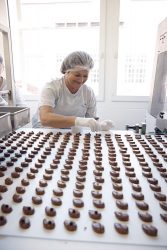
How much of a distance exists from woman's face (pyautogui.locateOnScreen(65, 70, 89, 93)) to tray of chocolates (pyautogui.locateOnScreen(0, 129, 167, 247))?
665mm

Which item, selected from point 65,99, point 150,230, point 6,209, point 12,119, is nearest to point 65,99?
point 65,99

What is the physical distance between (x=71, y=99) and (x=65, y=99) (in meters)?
0.05

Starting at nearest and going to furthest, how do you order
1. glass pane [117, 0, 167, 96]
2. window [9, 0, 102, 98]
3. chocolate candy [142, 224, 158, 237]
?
chocolate candy [142, 224, 158, 237] < glass pane [117, 0, 167, 96] < window [9, 0, 102, 98]

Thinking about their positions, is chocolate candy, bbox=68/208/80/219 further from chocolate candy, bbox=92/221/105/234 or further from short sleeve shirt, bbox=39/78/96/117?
short sleeve shirt, bbox=39/78/96/117

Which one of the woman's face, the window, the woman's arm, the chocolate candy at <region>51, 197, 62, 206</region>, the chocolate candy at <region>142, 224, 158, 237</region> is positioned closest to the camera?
the chocolate candy at <region>142, 224, 158, 237</region>

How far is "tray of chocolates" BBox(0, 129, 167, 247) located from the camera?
53cm

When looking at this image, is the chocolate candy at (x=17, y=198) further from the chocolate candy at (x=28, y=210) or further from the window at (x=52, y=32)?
the window at (x=52, y=32)

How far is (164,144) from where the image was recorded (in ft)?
3.94

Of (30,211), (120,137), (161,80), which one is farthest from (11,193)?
(161,80)

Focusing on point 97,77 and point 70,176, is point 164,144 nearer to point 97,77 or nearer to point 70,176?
point 70,176

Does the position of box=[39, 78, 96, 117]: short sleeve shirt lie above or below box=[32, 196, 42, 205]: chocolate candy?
above

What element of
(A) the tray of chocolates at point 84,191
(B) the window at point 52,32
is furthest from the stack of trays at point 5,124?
(B) the window at point 52,32

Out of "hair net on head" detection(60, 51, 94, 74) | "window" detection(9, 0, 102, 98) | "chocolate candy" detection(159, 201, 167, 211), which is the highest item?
"window" detection(9, 0, 102, 98)

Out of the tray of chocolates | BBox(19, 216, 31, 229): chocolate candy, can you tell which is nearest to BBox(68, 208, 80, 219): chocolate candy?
the tray of chocolates
